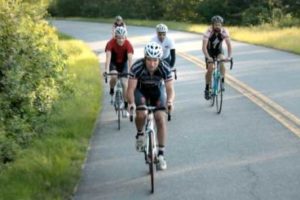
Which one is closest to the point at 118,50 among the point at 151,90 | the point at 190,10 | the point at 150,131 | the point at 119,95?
the point at 119,95

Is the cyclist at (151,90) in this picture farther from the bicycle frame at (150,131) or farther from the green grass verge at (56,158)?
the green grass verge at (56,158)

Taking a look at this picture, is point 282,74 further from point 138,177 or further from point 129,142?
point 138,177

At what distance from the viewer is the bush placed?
1000cm

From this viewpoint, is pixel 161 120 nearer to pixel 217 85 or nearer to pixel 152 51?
pixel 152 51

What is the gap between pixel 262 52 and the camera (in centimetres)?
2461

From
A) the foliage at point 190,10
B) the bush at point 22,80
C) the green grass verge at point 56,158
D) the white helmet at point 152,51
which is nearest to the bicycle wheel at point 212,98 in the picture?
the green grass verge at point 56,158

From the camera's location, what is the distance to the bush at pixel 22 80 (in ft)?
32.8

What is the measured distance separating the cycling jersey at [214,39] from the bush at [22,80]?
131 inches

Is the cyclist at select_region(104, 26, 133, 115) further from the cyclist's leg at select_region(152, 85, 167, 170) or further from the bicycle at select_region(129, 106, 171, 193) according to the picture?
the bicycle at select_region(129, 106, 171, 193)

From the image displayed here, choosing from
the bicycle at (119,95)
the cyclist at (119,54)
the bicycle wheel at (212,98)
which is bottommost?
the bicycle wheel at (212,98)

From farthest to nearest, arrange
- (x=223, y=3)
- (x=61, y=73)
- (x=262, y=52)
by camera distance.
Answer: (x=223, y=3), (x=262, y=52), (x=61, y=73)

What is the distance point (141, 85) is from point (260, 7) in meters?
47.0

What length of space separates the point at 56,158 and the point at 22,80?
9.35 ft

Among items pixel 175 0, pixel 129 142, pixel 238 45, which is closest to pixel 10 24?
pixel 129 142
